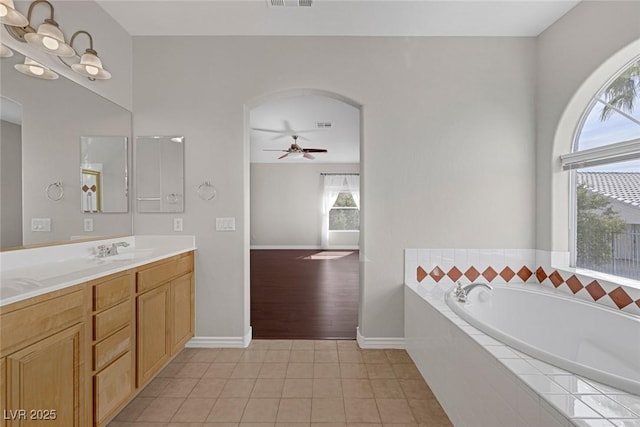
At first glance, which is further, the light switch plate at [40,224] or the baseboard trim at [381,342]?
the baseboard trim at [381,342]

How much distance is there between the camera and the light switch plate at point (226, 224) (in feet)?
9.02

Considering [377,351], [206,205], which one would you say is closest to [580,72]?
[377,351]

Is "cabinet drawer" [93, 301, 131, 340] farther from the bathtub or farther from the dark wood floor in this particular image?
the bathtub

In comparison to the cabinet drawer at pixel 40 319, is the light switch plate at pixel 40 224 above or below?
above

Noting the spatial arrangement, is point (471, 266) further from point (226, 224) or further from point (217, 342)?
point (217, 342)

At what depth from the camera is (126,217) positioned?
8.77ft

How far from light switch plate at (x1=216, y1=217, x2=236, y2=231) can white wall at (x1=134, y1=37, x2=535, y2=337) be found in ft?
0.17

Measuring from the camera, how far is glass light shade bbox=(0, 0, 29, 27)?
1.56 metres

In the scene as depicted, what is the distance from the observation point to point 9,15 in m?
1.56

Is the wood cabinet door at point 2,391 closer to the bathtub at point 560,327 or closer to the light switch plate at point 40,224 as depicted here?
the light switch plate at point 40,224

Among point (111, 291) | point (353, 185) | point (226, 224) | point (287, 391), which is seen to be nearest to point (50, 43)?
point (111, 291)

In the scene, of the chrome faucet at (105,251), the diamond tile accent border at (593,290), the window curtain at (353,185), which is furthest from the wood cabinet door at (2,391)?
the window curtain at (353,185)

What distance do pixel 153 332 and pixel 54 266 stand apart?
0.71 m

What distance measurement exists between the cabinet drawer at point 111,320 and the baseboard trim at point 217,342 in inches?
40.2
